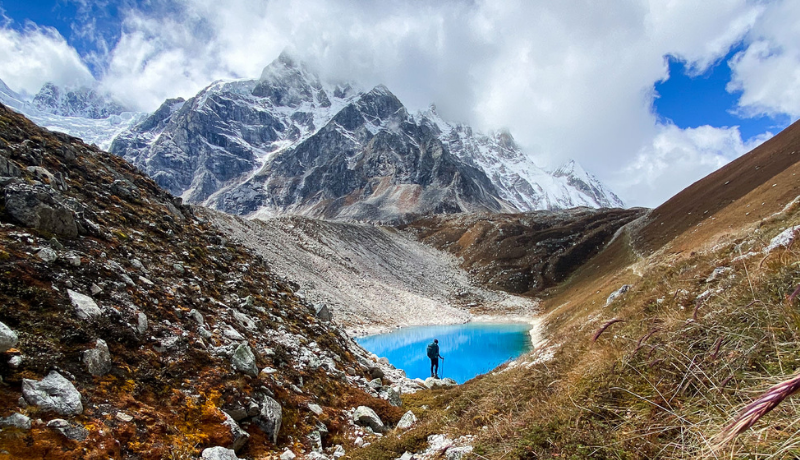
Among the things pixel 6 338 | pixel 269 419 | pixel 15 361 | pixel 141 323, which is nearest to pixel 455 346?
pixel 269 419

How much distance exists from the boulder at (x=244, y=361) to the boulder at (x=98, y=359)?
2327 mm

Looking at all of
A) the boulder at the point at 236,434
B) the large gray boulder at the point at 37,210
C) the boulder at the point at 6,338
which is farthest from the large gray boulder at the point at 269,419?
the large gray boulder at the point at 37,210

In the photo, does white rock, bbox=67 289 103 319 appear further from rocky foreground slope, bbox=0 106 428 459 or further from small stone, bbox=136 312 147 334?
small stone, bbox=136 312 147 334

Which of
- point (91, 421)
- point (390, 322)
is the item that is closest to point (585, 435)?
point (91, 421)

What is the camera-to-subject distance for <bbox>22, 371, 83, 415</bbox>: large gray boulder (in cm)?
450

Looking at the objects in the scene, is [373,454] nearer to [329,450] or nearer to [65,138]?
[329,450]

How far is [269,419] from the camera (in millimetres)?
6945

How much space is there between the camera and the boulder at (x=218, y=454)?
17.3ft

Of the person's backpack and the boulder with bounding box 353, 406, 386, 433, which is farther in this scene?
the person's backpack

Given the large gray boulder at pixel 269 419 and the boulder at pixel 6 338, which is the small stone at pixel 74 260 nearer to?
the boulder at pixel 6 338

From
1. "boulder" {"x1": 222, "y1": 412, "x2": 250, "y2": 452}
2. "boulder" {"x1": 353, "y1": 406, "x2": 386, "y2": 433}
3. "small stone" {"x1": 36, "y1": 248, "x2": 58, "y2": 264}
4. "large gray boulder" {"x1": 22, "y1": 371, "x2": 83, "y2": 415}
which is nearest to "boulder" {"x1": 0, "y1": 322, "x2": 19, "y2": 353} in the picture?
"large gray boulder" {"x1": 22, "y1": 371, "x2": 83, "y2": 415}

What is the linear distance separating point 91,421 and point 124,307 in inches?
109

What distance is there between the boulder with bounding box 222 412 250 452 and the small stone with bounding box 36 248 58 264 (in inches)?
170

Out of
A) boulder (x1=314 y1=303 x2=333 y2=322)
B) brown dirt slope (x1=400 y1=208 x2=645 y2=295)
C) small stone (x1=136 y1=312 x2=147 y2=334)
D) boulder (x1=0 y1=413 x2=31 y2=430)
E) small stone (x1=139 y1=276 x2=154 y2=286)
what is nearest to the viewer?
boulder (x1=0 y1=413 x2=31 y2=430)
